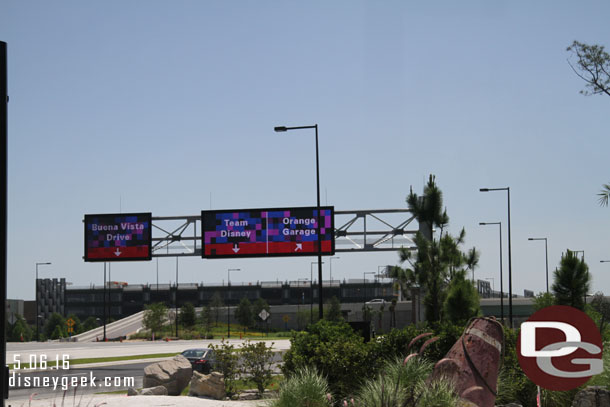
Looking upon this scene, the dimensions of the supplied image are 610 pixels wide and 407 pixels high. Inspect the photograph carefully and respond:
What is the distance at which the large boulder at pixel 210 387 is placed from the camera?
20000mm

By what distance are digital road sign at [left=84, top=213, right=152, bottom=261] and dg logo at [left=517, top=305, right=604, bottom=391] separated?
36627 mm

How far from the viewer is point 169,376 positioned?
22734 millimetres

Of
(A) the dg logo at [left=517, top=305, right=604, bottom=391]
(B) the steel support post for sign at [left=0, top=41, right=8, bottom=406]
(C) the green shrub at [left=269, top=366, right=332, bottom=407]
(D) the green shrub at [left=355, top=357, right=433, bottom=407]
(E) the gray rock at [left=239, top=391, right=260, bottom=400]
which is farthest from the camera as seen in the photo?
(E) the gray rock at [left=239, top=391, right=260, bottom=400]

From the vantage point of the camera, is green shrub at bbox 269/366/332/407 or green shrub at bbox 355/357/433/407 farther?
green shrub at bbox 269/366/332/407

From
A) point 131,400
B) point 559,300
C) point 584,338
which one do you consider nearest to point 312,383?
point 584,338

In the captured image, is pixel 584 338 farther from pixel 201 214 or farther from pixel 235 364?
pixel 201 214

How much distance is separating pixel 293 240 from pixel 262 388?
61.3 feet

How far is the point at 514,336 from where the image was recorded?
17.9 metres

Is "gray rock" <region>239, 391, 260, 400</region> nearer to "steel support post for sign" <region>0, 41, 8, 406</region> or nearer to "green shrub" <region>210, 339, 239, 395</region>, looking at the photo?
"green shrub" <region>210, 339, 239, 395</region>

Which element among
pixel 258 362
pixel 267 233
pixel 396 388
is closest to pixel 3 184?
pixel 396 388

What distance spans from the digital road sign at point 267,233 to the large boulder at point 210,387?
62.9ft

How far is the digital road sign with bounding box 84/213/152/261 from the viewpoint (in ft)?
135

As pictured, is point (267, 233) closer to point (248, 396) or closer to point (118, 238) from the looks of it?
point (118, 238)

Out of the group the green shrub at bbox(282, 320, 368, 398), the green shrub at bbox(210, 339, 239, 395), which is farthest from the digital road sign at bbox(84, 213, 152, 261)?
the green shrub at bbox(282, 320, 368, 398)
